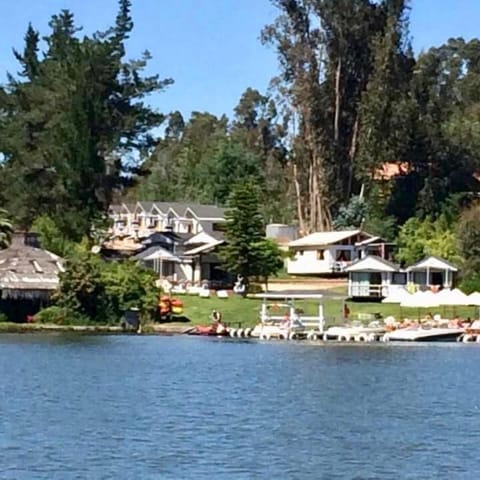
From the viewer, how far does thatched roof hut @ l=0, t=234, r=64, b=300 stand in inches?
3184

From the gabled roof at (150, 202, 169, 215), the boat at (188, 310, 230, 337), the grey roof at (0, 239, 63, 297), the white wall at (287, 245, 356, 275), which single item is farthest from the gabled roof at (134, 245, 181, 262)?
the gabled roof at (150, 202, 169, 215)

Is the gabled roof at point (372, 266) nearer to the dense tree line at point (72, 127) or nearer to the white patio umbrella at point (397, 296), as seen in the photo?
the white patio umbrella at point (397, 296)

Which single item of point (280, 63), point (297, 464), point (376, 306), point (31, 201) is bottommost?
point (297, 464)

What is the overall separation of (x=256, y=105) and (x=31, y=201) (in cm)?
6780

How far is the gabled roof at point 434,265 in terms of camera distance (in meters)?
88.6

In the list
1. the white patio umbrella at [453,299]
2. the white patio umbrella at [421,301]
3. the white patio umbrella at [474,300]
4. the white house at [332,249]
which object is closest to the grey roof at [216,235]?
the white house at [332,249]

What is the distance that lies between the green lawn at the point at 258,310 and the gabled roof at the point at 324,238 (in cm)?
1738

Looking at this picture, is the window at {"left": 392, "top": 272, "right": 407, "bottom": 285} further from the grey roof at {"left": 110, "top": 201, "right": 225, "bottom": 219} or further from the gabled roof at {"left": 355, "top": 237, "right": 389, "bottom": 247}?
the grey roof at {"left": 110, "top": 201, "right": 225, "bottom": 219}

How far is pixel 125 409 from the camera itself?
134ft

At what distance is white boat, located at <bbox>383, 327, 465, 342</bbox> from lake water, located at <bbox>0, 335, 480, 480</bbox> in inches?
177

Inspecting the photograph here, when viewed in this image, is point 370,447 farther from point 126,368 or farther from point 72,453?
point 126,368

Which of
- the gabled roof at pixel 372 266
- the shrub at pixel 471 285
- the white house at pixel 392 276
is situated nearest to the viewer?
the shrub at pixel 471 285

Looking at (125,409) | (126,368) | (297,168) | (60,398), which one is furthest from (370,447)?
(297,168)

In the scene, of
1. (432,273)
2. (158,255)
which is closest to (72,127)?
(158,255)
